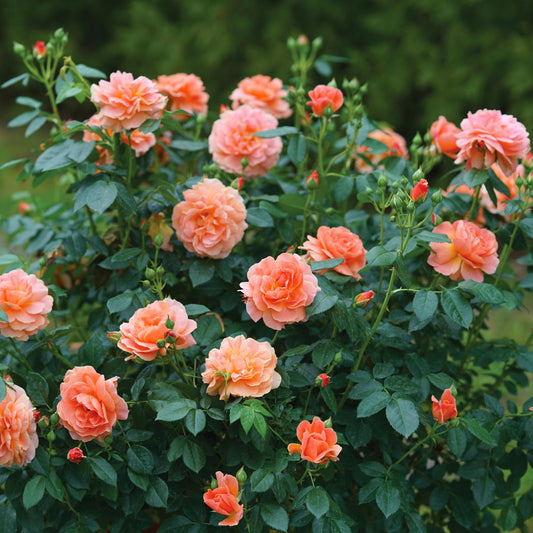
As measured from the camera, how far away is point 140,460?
1.24m

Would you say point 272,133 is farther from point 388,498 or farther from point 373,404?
point 388,498

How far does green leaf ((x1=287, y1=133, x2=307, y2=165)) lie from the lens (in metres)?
1.59

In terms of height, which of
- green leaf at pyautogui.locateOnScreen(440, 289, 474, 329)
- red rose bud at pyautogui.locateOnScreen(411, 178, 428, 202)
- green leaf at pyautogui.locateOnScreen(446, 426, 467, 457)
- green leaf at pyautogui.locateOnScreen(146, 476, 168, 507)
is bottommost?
green leaf at pyautogui.locateOnScreen(146, 476, 168, 507)

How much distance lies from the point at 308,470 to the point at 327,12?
395 cm

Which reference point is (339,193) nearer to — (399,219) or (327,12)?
(399,219)

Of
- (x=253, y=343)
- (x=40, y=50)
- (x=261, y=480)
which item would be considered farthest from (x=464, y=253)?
(x=40, y=50)

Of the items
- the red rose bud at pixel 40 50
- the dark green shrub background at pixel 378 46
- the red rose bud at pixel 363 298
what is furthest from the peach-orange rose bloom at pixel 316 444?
the dark green shrub background at pixel 378 46

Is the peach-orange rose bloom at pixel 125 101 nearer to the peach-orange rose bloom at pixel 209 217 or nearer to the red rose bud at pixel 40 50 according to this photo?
the peach-orange rose bloom at pixel 209 217

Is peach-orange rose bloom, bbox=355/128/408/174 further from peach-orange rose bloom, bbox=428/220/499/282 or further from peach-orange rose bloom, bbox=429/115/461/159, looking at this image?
peach-orange rose bloom, bbox=428/220/499/282

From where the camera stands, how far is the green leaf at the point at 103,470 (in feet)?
3.90

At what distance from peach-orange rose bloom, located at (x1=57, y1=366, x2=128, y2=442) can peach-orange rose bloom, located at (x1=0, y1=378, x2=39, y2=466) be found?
56mm

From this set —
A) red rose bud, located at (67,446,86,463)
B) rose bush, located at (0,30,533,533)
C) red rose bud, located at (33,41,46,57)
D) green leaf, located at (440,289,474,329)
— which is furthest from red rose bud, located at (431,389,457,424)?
red rose bud, located at (33,41,46,57)

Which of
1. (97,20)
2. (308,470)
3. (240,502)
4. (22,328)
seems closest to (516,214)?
(308,470)

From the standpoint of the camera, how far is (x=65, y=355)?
1587 mm
